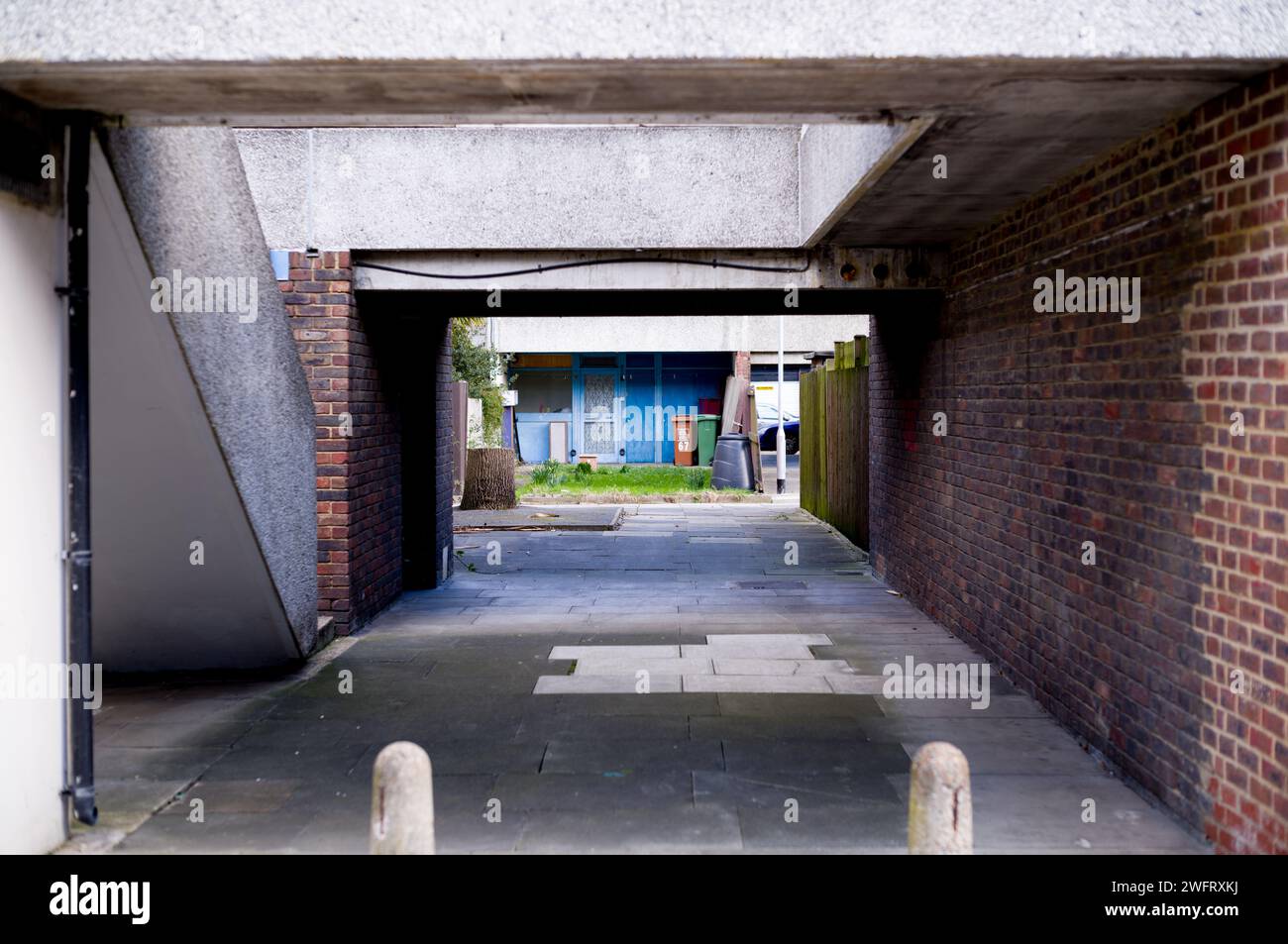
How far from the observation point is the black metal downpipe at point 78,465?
4.70 metres

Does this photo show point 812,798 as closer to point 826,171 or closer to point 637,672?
point 637,672

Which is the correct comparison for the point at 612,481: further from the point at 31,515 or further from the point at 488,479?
the point at 31,515

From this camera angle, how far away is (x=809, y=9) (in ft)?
13.3

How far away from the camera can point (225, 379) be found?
612cm

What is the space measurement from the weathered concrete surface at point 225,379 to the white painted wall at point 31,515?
26.5 inches

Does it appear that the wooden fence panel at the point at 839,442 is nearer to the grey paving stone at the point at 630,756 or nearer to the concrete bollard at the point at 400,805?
the grey paving stone at the point at 630,756

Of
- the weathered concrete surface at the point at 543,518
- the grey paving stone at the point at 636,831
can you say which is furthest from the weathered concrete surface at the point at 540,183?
the weathered concrete surface at the point at 543,518

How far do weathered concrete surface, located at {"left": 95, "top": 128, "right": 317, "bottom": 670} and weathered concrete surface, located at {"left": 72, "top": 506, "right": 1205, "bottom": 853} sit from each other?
0.50 m

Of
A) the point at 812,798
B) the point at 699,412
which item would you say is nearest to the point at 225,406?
the point at 812,798

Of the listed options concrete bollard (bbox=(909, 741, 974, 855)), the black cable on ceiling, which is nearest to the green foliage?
the black cable on ceiling

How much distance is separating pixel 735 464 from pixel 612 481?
8.57 ft

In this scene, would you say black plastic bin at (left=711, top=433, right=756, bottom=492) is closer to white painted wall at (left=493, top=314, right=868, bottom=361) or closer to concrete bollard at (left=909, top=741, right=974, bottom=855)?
white painted wall at (left=493, top=314, right=868, bottom=361)

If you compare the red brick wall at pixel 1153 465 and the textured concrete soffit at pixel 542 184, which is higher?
the textured concrete soffit at pixel 542 184

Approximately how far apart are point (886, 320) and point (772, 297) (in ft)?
5.94
